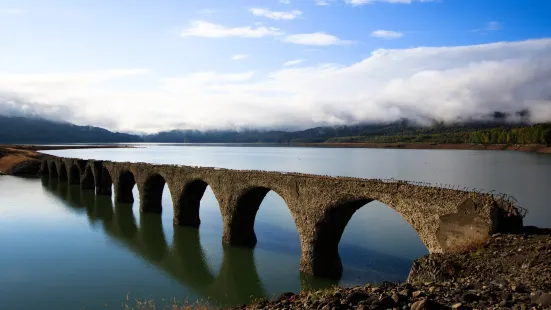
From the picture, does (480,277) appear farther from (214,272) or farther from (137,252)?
(137,252)

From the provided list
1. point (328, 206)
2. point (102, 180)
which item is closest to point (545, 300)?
point (328, 206)

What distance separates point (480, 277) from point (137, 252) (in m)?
25.0

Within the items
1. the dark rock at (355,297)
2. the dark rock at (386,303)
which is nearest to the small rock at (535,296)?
the dark rock at (386,303)

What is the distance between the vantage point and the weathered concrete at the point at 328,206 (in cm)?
1645

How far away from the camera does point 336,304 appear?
1036 cm

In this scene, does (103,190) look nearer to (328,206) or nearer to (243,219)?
(243,219)

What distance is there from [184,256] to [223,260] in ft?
11.6

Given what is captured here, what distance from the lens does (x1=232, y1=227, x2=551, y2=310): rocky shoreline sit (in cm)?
940

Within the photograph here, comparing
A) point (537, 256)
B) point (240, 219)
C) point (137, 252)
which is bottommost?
point (137, 252)

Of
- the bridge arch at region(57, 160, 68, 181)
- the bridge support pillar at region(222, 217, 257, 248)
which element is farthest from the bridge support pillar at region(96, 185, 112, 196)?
the bridge support pillar at region(222, 217, 257, 248)

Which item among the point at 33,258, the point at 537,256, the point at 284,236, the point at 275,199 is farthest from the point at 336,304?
the point at 275,199

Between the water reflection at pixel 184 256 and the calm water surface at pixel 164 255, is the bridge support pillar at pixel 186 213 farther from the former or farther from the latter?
the calm water surface at pixel 164 255

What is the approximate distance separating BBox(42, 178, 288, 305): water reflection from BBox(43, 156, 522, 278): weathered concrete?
8.21ft

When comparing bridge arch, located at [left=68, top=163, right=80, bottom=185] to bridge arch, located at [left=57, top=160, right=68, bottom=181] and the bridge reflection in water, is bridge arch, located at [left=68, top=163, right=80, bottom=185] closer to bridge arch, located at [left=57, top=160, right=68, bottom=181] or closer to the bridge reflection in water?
bridge arch, located at [left=57, top=160, right=68, bottom=181]
